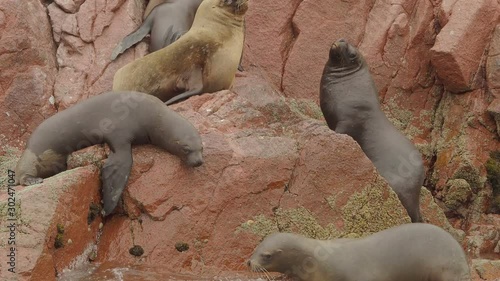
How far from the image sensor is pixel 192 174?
1004 centimetres

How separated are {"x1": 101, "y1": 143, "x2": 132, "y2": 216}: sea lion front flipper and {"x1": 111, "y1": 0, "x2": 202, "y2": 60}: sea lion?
131 inches

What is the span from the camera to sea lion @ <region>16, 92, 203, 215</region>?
33.3 ft

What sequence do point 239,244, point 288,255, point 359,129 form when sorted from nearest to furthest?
point 288,255 → point 239,244 → point 359,129

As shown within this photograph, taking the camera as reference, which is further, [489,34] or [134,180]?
[489,34]

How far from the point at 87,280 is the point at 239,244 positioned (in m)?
1.35

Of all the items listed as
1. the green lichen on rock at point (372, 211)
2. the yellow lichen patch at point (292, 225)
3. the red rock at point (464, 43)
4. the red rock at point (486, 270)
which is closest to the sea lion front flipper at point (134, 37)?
the red rock at point (464, 43)

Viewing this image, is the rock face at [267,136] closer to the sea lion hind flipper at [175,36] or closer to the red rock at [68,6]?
the red rock at [68,6]

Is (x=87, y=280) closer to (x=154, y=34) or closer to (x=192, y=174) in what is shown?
(x=192, y=174)

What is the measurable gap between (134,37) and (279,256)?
528 cm

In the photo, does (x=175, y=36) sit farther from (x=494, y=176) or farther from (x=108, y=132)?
(x=494, y=176)

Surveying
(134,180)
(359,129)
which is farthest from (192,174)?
(359,129)

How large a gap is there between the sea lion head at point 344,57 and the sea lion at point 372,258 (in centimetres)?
418

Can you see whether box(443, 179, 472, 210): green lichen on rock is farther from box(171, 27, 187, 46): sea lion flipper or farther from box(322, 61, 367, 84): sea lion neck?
box(171, 27, 187, 46): sea lion flipper

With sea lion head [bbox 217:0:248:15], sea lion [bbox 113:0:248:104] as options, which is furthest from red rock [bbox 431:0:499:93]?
sea lion [bbox 113:0:248:104]
